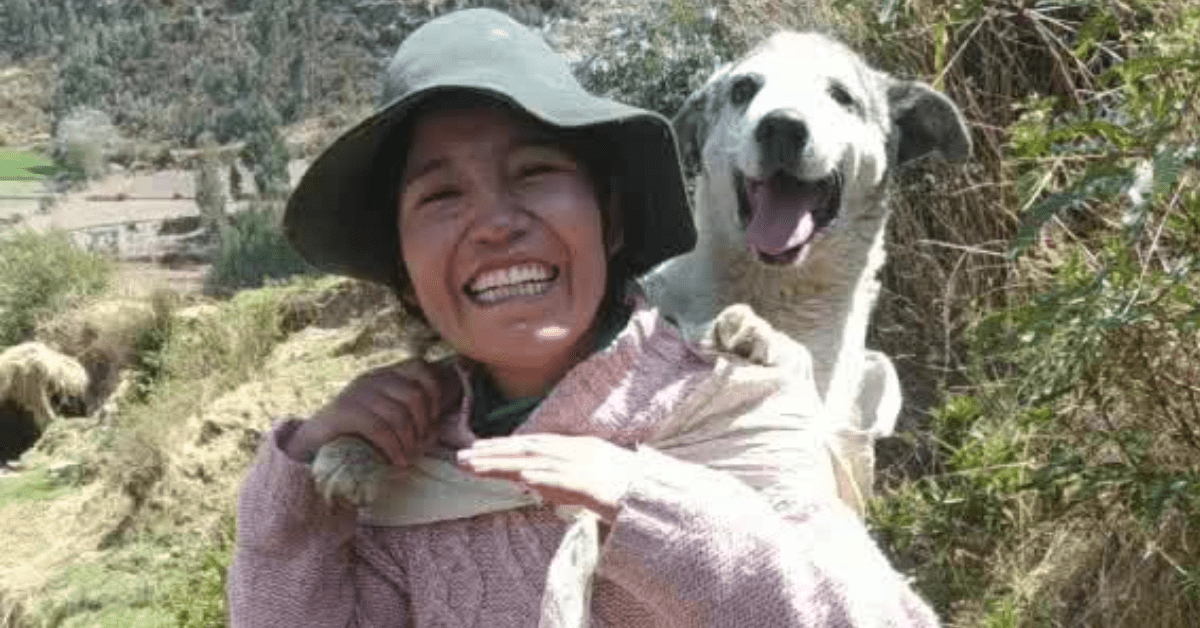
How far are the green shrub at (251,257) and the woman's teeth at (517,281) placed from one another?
9839 millimetres

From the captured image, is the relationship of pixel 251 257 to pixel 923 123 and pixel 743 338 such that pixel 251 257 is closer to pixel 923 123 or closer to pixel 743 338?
pixel 923 123

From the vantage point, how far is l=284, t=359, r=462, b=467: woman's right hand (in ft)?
5.44

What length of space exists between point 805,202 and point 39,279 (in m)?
10.9

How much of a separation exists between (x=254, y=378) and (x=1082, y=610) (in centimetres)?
507

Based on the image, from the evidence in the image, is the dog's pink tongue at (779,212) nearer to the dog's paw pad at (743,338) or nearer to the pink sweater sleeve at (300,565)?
Result: the dog's paw pad at (743,338)

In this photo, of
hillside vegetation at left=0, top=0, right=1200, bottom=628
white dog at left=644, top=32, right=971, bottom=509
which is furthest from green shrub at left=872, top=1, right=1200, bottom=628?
white dog at left=644, top=32, right=971, bottom=509

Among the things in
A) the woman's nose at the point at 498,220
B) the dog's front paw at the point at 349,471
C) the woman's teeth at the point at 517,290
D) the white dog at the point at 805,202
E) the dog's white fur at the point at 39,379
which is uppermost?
the woman's nose at the point at 498,220

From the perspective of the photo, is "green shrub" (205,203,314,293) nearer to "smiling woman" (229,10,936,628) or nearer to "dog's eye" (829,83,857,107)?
"dog's eye" (829,83,857,107)

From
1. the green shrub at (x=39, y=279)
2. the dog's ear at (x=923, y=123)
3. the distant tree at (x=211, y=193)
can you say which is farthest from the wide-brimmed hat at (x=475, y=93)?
the distant tree at (x=211, y=193)

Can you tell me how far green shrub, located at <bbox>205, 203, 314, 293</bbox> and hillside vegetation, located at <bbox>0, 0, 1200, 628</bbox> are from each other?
4.83 ft

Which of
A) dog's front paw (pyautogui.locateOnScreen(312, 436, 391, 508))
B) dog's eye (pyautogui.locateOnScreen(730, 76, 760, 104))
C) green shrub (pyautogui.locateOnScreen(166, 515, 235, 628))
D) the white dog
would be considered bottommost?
green shrub (pyautogui.locateOnScreen(166, 515, 235, 628))

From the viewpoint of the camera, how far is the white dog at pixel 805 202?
2.95 meters

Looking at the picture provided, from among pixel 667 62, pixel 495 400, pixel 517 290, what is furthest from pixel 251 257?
pixel 517 290

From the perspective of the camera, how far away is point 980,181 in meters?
4.71
